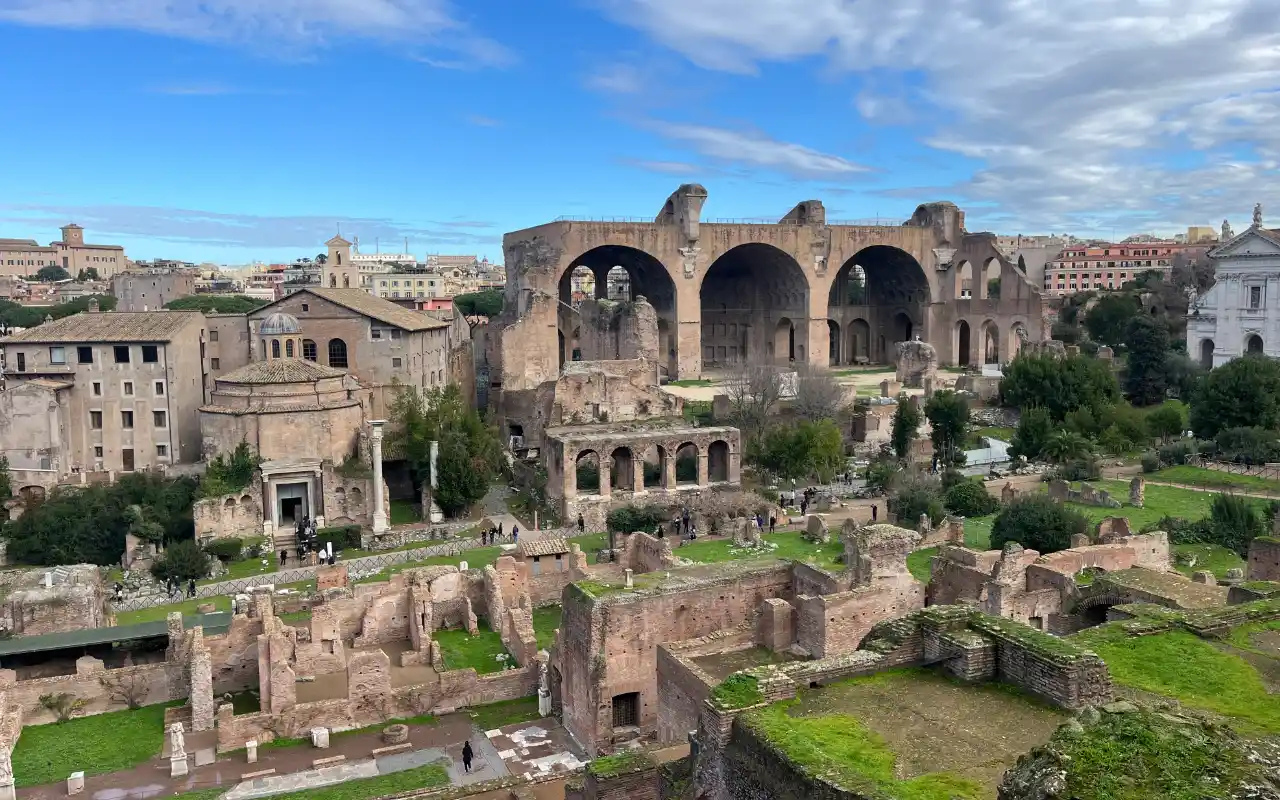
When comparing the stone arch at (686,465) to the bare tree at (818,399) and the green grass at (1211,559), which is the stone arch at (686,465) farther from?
the green grass at (1211,559)

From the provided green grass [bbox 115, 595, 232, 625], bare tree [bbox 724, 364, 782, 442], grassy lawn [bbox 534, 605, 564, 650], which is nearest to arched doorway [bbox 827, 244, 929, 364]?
bare tree [bbox 724, 364, 782, 442]

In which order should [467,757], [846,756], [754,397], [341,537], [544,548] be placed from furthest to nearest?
[754,397] < [341,537] < [544,548] < [467,757] < [846,756]

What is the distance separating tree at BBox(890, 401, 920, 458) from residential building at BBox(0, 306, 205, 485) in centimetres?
2384

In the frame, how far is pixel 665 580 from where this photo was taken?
15672 mm

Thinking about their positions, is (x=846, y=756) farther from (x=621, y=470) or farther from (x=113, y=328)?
(x=113, y=328)

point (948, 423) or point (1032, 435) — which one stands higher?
point (948, 423)

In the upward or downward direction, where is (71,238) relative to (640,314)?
upward

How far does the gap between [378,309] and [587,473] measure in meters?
10.6

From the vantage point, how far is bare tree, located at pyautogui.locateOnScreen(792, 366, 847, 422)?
1500 inches

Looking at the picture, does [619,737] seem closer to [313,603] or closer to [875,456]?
[313,603]

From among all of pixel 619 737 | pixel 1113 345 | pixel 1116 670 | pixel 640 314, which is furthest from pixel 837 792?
pixel 1113 345

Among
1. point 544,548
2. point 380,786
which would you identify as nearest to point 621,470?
point 544,548

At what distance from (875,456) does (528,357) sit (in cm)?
1629

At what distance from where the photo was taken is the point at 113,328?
3341 cm
